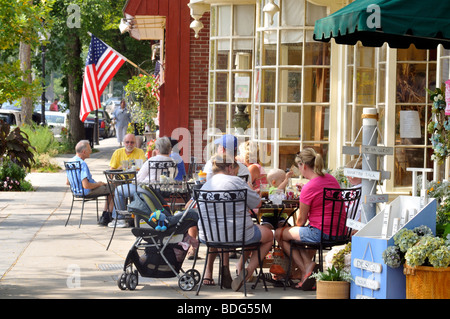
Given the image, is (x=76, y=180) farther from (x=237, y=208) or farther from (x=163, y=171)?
(x=237, y=208)

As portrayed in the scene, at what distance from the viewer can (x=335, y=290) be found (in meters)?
6.35

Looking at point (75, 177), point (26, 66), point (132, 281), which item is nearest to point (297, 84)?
point (75, 177)

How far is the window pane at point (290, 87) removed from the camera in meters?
12.1

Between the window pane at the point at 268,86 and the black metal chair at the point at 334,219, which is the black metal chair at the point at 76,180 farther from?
the black metal chair at the point at 334,219

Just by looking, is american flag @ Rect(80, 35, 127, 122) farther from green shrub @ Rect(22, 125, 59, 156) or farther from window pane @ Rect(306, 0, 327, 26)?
green shrub @ Rect(22, 125, 59, 156)

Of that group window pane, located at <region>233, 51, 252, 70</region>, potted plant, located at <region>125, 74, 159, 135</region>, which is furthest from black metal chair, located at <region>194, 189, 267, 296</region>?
potted plant, located at <region>125, 74, 159, 135</region>

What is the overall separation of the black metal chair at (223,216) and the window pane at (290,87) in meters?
4.97

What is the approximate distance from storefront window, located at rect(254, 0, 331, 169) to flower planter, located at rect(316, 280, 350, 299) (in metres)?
5.76

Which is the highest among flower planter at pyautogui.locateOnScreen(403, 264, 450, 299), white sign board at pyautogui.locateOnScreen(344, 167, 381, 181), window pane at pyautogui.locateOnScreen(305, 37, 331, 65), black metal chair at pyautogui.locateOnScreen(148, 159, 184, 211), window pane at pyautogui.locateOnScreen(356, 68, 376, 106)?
window pane at pyautogui.locateOnScreen(305, 37, 331, 65)

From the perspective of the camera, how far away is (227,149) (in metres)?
7.89

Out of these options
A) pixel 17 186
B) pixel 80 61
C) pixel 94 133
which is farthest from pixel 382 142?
pixel 94 133

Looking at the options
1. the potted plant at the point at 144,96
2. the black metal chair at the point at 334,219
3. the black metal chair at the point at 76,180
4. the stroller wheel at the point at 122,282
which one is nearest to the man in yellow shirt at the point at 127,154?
the black metal chair at the point at 76,180

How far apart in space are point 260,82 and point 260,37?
71 cm

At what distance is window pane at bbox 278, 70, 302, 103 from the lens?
12.1 meters
